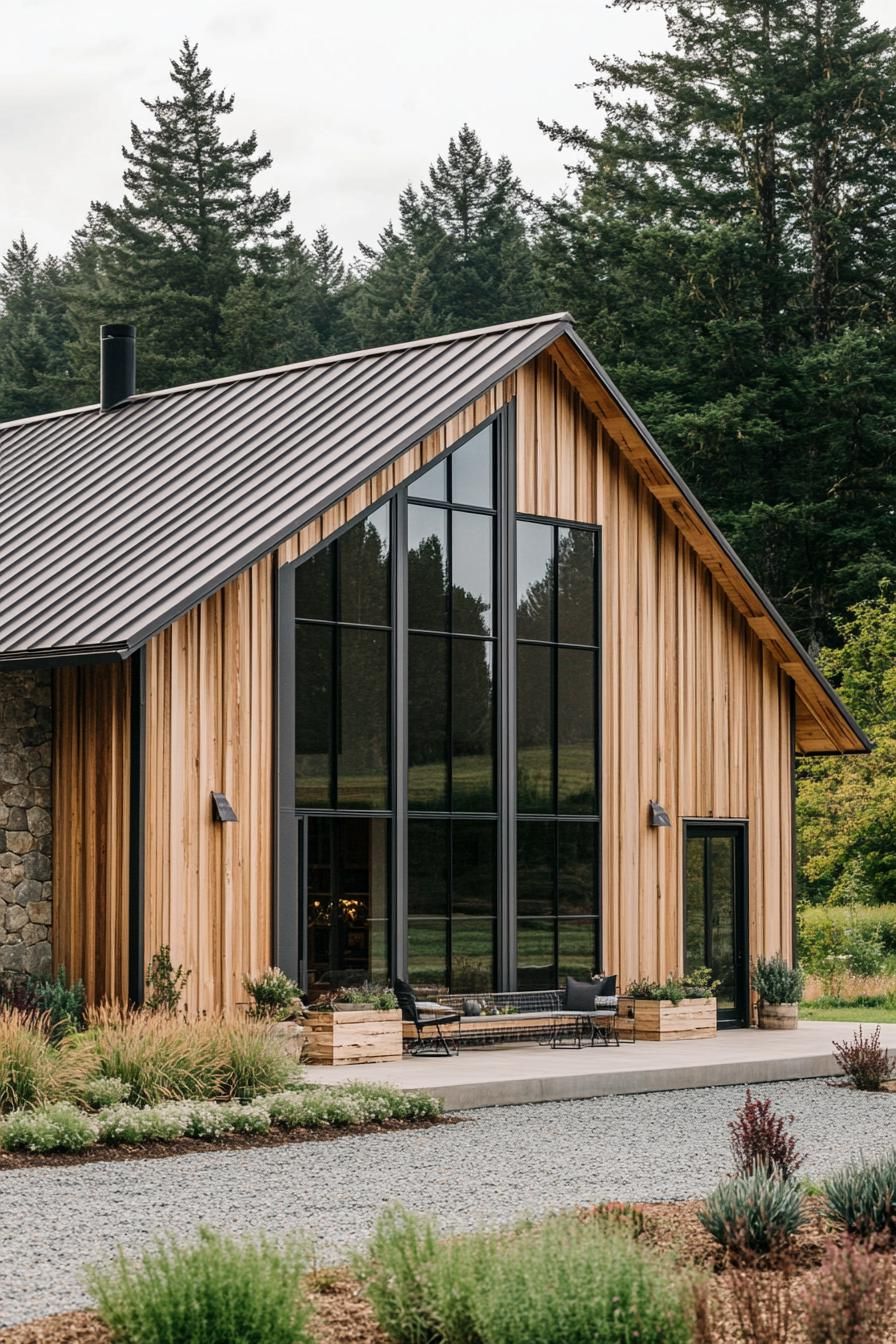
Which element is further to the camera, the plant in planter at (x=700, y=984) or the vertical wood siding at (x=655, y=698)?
the vertical wood siding at (x=655, y=698)

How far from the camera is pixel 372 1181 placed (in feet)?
32.3

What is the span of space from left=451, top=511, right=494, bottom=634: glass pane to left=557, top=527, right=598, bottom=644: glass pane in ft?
3.28

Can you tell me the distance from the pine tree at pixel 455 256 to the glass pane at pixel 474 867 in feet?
102

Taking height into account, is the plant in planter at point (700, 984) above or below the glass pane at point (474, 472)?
below

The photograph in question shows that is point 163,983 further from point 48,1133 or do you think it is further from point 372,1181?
point 372,1181

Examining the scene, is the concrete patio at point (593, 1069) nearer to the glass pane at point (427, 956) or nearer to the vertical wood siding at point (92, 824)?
the glass pane at point (427, 956)

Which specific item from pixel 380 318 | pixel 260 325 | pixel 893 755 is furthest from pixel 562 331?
pixel 380 318

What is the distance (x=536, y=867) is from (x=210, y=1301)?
12490 mm

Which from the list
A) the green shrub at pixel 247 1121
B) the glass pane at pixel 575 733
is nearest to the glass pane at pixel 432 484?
the glass pane at pixel 575 733

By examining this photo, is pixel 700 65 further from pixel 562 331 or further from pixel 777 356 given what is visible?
pixel 562 331

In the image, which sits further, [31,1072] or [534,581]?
[534,581]

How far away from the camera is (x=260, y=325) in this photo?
44.4 metres

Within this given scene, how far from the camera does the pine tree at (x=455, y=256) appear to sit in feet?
163

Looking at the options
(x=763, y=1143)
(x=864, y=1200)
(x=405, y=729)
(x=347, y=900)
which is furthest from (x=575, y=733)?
(x=864, y=1200)
